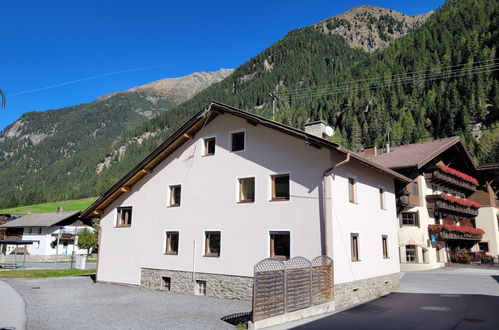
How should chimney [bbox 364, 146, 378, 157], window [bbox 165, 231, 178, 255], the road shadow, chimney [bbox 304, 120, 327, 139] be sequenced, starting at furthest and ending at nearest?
→ chimney [bbox 364, 146, 378, 157]
window [bbox 165, 231, 178, 255]
chimney [bbox 304, 120, 327, 139]
the road shadow

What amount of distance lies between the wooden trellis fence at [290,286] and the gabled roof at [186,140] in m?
4.93

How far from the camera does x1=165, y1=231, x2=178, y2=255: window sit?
20.6 metres

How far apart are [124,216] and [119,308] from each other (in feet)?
30.4

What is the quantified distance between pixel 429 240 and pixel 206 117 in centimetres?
2714

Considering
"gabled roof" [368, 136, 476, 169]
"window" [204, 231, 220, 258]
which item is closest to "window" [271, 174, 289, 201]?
"window" [204, 231, 220, 258]

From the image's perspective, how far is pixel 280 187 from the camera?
57.8 feet

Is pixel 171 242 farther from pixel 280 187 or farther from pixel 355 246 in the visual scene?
pixel 355 246

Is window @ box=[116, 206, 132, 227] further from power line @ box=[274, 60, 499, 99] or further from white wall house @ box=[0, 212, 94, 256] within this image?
power line @ box=[274, 60, 499, 99]

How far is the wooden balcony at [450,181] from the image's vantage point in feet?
121

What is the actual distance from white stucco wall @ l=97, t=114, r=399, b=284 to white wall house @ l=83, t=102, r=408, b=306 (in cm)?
5

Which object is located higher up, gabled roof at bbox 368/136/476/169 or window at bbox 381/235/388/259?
gabled roof at bbox 368/136/476/169

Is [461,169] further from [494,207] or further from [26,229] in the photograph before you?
[26,229]

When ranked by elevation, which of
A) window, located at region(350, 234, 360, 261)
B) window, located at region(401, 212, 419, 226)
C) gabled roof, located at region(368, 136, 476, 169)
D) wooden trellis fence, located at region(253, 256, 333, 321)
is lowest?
wooden trellis fence, located at region(253, 256, 333, 321)

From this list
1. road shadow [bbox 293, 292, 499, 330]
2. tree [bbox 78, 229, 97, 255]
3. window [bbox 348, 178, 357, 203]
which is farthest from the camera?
tree [bbox 78, 229, 97, 255]
